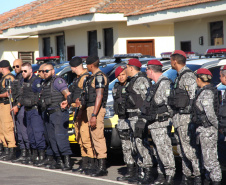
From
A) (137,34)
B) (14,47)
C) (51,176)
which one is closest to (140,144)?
(51,176)

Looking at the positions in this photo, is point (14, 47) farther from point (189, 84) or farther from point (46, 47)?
point (189, 84)

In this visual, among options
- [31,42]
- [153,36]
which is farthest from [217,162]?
[31,42]

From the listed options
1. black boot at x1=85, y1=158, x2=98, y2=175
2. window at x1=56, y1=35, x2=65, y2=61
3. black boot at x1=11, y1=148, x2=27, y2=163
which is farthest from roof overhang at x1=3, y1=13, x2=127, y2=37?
black boot at x1=85, y1=158, x2=98, y2=175

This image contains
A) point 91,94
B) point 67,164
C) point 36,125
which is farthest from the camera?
point 36,125

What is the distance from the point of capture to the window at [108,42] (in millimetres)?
19938

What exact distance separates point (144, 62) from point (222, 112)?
4.34 meters

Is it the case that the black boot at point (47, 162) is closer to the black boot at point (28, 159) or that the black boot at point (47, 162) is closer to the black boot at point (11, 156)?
the black boot at point (28, 159)

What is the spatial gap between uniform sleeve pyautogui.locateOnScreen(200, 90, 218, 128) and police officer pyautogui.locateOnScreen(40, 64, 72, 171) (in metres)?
3.20

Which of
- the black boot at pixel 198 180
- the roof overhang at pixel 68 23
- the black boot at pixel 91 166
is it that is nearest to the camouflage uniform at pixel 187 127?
the black boot at pixel 198 180

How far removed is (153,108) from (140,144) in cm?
73

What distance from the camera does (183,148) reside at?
24.5 feet

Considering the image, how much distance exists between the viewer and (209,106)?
705 centimetres

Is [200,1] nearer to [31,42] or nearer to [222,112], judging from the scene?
[222,112]

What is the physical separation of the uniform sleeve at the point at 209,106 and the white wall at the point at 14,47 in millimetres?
22334
